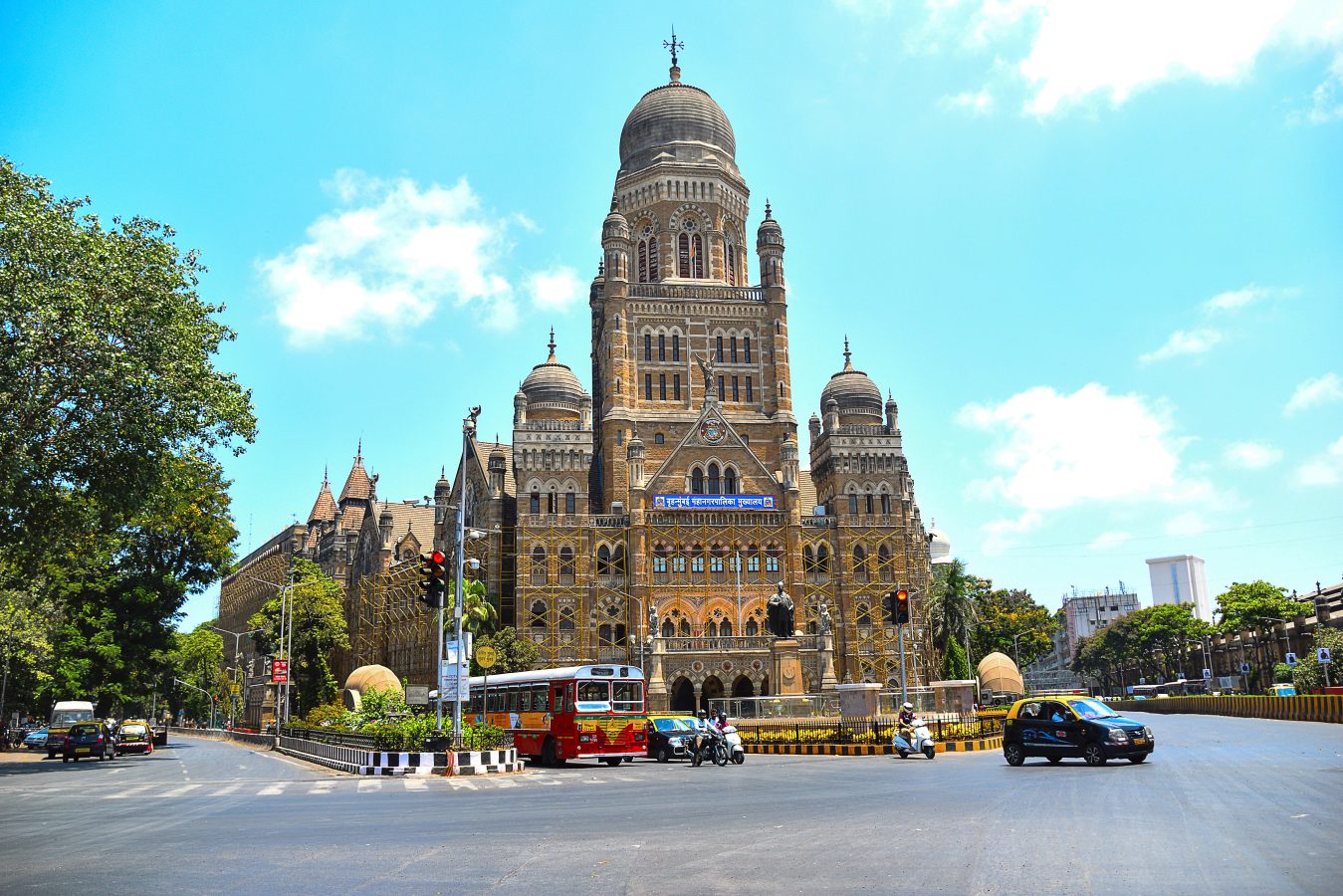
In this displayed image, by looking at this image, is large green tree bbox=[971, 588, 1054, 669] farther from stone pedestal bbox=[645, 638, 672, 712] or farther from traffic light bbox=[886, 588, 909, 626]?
traffic light bbox=[886, 588, 909, 626]

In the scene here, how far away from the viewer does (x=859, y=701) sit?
120ft

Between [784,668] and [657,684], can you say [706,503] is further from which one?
[784,668]

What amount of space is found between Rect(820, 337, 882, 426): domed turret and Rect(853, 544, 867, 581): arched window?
9.17m

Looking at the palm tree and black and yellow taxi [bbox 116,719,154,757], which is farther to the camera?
the palm tree

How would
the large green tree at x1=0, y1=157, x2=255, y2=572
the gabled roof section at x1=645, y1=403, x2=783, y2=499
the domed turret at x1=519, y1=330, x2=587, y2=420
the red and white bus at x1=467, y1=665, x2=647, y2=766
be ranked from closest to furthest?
the large green tree at x1=0, y1=157, x2=255, y2=572 → the red and white bus at x1=467, y1=665, x2=647, y2=766 → the gabled roof section at x1=645, y1=403, x2=783, y2=499 → the domed turret at x1=519, y1=330, x2=587, y2=420

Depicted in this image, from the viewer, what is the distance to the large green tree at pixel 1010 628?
8725cm

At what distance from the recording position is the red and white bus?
31141 mm

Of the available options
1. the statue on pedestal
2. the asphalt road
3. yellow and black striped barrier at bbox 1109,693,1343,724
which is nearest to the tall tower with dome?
the statue on pedestal

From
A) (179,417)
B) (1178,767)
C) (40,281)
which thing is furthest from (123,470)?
(1178,767)

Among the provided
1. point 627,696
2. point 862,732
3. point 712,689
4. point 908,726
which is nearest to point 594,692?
point 627,696

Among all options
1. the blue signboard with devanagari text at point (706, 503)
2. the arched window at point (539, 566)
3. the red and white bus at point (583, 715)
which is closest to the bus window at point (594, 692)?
the red and white bus at point (583, 715)

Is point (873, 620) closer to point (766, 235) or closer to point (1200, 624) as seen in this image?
point (766, 235)

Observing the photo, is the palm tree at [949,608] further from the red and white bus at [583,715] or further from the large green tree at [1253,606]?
the red and white bus at [583,715]

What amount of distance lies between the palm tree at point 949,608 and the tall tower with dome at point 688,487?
1.91 m
